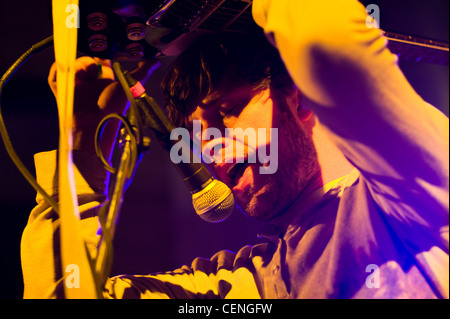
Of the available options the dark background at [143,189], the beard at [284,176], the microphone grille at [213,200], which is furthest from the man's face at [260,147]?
the microphone grille at [213,200]

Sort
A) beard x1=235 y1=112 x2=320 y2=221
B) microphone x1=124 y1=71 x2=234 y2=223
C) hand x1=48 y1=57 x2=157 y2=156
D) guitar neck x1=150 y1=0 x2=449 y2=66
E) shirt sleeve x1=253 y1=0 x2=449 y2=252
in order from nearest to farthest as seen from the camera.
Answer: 1. shirt sleeve x1=253 y1=0 x2=449 y2=252
2. microphone x1=124 y1=71 x2=234 y2=223
3. guitar neck x1=150 y1=0 x2=449 y2=66
4. beard x1=235 y1=112 x2=320 y2=221
5. hand x1=48 y1=57 x2=157 y2=156

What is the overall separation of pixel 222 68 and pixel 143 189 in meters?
0.48

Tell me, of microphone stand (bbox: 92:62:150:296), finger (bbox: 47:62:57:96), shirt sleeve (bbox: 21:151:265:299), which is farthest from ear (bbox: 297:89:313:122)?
finger (bbox: 47:62:57:96)

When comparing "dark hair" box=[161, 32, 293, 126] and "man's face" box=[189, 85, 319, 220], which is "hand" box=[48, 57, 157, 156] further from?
"man's face" box=[189, 85, 319, 220]

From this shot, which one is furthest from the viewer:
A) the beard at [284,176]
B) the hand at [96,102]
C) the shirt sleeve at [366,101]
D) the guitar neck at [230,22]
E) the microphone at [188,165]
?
the hand at [96,102]

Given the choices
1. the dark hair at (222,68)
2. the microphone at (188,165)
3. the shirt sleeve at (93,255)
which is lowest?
the shirt sleeve at (93,255)

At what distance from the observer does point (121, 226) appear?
1235 mm

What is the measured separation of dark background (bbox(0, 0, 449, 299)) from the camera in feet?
3.98

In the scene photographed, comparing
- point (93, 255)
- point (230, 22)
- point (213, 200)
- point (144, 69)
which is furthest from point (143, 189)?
point (230, 22)

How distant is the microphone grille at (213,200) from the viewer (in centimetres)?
84

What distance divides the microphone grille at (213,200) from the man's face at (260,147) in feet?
0.87

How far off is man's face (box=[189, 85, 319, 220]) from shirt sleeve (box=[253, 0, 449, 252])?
0.94 ft

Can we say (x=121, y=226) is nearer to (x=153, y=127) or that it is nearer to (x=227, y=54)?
(x=153, y=127)

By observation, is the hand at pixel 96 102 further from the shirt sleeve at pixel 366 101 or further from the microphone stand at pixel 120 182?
the shirt sleeve at pixel 366 101
